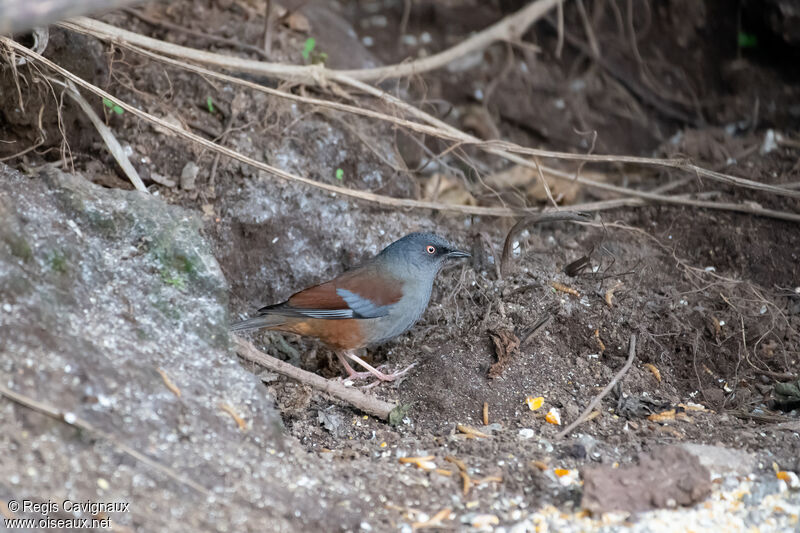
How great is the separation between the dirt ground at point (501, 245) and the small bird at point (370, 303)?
0.23 m

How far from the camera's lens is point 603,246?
18.5ft

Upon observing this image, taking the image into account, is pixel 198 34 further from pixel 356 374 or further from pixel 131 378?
pixel 131 378

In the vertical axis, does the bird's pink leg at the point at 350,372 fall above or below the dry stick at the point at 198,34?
below

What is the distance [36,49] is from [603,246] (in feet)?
13.1

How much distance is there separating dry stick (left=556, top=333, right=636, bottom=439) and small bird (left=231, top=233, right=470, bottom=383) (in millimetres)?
1179

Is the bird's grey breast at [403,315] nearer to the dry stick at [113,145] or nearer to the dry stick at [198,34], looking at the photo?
the dry stick at [113,145]

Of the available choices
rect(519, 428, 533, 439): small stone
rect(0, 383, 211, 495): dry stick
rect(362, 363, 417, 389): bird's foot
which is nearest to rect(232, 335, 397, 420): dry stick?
rect(362, 363, 417, 389): bird's foot

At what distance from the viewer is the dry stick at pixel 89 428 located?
3182 millimetres

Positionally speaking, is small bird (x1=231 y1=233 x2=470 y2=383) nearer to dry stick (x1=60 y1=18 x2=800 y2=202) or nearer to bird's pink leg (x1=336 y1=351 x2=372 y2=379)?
bird's pink leg (x1=336 y1=351 x2=372 y2=379)

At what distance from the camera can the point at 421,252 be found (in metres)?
5.32

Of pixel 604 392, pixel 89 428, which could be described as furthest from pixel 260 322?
pixel 604 392

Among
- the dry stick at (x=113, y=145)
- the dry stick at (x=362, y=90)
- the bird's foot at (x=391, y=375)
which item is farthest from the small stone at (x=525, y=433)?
the dry stick at (x=113, y=145)

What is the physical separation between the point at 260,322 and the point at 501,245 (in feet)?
6.45

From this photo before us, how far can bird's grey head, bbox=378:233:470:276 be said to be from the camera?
5.29 meters
